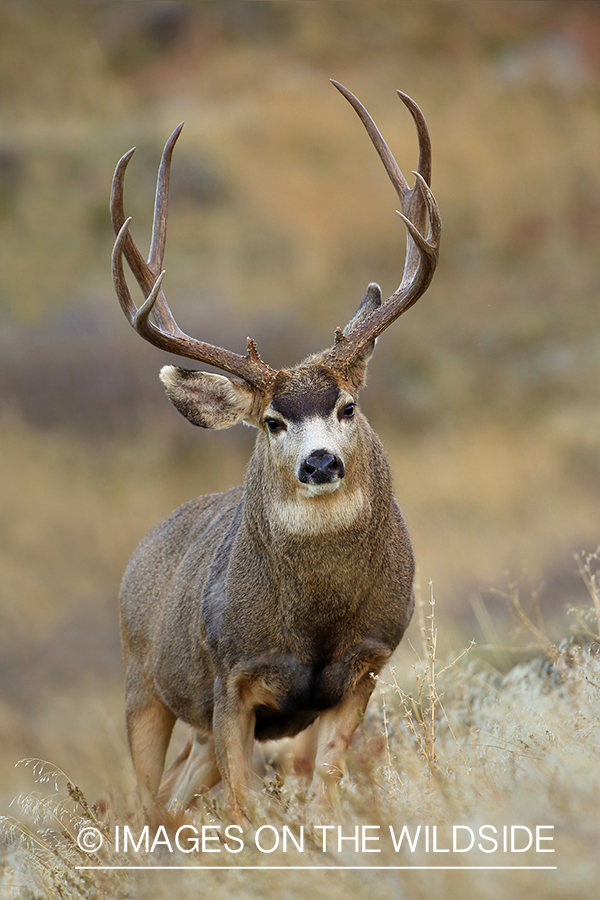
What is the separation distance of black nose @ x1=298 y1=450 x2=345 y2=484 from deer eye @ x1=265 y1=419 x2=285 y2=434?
48 centimetres

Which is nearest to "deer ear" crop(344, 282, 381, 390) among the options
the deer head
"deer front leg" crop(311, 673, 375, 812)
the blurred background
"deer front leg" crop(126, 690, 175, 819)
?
the deer head

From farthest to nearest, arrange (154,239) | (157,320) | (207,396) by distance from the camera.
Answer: (154,239), (157,320), (207,396)

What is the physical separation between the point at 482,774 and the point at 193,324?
2241 cm

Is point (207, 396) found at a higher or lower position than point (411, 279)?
lower

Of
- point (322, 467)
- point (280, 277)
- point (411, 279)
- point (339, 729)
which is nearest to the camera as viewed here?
point (322, 467)

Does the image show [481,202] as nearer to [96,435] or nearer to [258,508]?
[96,435]

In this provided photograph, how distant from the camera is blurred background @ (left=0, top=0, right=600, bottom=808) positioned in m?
20.7

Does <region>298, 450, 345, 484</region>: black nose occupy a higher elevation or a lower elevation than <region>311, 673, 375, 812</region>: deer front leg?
higher

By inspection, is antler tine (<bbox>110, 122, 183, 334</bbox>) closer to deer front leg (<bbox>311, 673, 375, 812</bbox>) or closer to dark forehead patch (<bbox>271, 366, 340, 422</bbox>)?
dark forehead patch (<bbox>271, 366, 340, 422</bbox>)

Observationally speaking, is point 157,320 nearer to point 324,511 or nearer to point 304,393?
point 304,393

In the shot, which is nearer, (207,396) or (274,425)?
(274,425)

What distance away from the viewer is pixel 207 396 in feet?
21.7

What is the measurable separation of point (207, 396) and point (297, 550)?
3.34 ft
